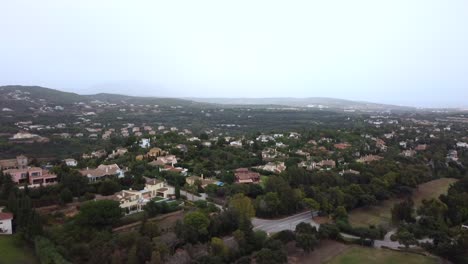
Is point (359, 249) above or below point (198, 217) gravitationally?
below

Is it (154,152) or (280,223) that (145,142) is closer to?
(154,152)

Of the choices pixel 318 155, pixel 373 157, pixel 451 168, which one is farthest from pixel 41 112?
pixel 451 168

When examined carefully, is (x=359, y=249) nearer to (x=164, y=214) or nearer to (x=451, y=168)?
(x=164, y=214)

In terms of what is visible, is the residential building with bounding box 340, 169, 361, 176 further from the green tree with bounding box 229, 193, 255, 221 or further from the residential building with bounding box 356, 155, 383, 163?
the green tree with bounding box 229, 193, 255, 221

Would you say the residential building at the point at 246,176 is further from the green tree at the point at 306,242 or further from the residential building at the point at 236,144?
the green tree at the point at 306,242

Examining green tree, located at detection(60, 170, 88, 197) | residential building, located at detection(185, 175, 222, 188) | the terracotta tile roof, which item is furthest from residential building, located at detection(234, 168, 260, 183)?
the terracotta tile roof

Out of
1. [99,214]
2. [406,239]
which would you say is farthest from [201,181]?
[406,239]

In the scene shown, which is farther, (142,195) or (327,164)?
(327,164)
